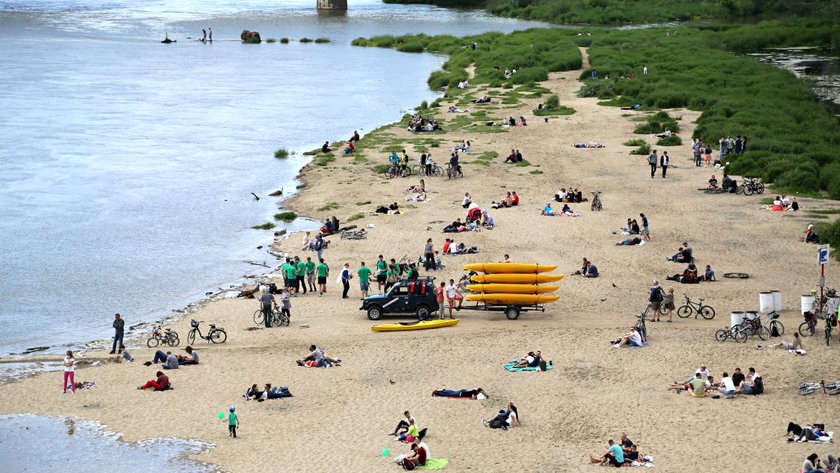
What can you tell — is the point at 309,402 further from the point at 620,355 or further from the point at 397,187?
the point at 397,187

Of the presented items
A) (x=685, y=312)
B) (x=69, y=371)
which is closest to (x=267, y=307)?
(x=69, y=371)

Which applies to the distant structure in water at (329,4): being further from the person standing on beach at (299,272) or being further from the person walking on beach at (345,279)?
the person walking on beach at (345,279)

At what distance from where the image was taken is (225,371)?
109 feet

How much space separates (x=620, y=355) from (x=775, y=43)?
343ft

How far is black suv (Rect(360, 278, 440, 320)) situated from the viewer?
37000 millimetres

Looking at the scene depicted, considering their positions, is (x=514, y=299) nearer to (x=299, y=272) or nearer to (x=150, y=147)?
(x=299, y=272)

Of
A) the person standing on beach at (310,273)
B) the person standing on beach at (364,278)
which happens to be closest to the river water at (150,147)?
the person standing on beach at (310,273)

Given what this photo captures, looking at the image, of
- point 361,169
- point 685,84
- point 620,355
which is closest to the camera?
point 620,355

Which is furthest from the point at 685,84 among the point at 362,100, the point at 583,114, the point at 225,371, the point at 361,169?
the point at 225,371

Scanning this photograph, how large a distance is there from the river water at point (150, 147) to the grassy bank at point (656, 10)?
8.90 metres

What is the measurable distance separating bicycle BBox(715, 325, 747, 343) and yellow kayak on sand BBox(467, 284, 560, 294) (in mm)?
5646

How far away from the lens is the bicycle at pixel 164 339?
118 feet

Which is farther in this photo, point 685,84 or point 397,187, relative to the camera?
point 685,84

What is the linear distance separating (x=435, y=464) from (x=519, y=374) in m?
6.38
